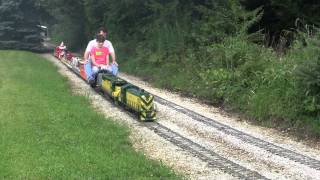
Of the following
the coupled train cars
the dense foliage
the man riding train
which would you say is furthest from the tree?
the coupled train cars

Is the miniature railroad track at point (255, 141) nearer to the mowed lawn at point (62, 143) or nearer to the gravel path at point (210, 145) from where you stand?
the gravel path at point (210, 145)

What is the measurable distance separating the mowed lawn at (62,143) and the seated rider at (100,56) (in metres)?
2.17

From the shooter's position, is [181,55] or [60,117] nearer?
[60,117]

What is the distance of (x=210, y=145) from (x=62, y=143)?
2939 mm

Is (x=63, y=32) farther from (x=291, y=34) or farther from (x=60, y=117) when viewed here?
(x=60, y=117)

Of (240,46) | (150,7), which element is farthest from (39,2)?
(240,46)

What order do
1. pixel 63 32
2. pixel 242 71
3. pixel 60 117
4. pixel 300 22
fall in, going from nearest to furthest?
pixel 60 117 < pixel 242 71 < pixel 300 22 < pixel 63 32

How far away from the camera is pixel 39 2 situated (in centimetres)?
4400

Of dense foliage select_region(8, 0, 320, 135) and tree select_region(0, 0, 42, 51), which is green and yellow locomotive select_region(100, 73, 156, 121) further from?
tree select_region(0, 0, 42, 51)

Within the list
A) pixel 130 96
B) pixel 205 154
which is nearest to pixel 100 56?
pixel 130 96

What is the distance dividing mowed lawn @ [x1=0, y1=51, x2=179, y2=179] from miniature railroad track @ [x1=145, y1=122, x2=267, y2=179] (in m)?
0.95

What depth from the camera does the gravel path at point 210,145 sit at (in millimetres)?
9109

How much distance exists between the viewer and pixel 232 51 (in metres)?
17.8

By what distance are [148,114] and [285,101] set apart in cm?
340
